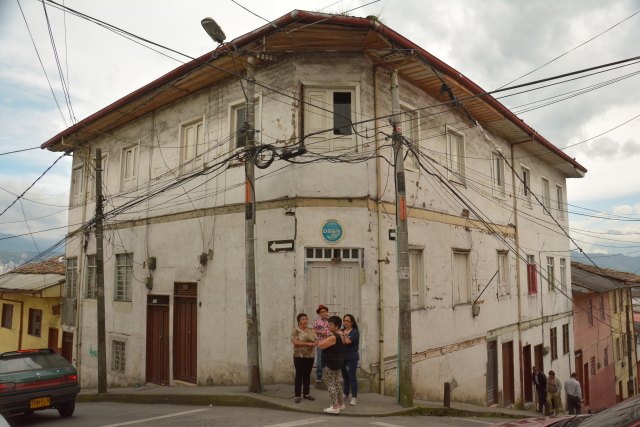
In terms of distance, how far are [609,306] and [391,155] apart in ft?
77.3

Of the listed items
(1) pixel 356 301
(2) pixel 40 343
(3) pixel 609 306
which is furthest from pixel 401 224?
(3) pixel 609 306

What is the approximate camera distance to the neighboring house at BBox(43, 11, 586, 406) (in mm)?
10195

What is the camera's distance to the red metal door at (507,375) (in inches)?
631

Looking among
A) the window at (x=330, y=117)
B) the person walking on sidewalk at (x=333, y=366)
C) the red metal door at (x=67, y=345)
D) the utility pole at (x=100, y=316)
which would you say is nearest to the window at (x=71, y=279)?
the red metal door at (x=67, y=345)

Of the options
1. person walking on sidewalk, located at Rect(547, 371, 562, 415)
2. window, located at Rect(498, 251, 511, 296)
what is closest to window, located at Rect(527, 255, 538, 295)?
window, located at Rect(498, 251, 511, 296)

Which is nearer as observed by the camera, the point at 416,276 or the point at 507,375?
the point at 416,276

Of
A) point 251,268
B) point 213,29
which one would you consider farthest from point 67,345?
point 213,29

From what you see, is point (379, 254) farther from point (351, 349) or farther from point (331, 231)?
point (351, 349)

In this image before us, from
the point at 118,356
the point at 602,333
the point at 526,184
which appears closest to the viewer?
the point at 118,356

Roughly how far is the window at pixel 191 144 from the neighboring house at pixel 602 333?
716 inches

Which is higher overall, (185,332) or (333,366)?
(333,366)

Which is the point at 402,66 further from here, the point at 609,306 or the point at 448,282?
the point at 609,306

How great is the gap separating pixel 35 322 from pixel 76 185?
6.66 metres

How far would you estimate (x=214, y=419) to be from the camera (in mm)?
7855
